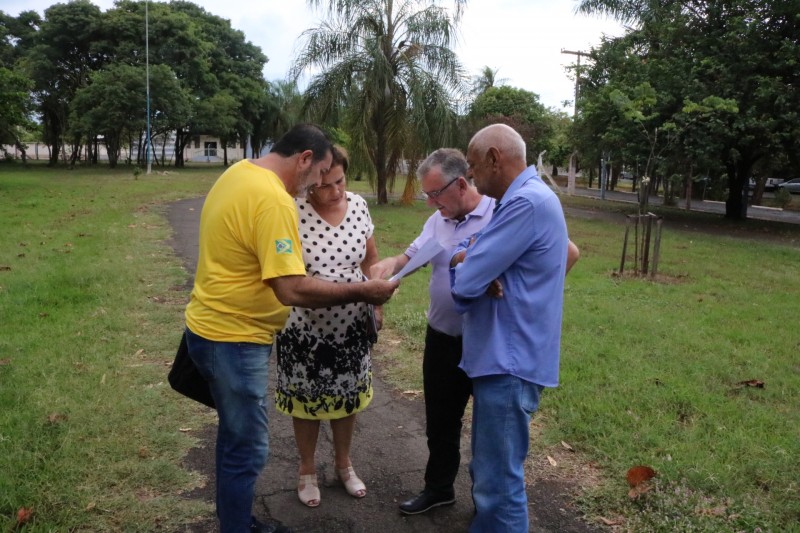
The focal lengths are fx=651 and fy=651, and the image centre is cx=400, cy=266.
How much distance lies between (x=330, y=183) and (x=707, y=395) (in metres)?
3.26

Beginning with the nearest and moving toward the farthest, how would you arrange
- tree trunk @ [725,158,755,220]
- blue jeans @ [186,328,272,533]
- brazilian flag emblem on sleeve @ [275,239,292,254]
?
brazilian flag emblem on sleeve @ [275,239,292,254], blue jeans @ [186,328,272,533], tree trunk @ [725,158,755,220]

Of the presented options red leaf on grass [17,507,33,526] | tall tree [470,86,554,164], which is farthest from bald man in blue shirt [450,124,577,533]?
tall tree [470,86,554,164]

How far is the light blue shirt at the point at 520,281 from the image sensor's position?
2.28m

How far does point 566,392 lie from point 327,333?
2.33 metres

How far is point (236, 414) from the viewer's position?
2543 mm

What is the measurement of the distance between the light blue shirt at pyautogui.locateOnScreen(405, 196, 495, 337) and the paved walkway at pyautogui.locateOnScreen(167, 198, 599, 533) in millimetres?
961

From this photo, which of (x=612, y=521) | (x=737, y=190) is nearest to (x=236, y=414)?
(x=612, y=521)

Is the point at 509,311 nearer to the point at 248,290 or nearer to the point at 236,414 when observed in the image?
the point at 248,290

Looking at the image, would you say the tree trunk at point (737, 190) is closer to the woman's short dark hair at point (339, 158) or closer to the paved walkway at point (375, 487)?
the paved walkway at point (375, 487)

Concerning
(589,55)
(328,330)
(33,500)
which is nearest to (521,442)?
(328,330)

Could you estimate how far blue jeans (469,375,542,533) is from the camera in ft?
7.79

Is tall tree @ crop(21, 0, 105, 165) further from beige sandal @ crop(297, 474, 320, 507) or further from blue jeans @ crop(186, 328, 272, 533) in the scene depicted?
blue jeans @ crop(186, 328, 272, 533)

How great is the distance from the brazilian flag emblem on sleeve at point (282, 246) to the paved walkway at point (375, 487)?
147 centimetres

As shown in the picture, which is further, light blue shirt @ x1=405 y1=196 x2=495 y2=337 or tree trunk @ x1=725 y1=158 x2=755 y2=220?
tree trunk @ x1=725 y1=158 x2=755 y2=220
